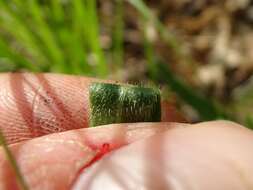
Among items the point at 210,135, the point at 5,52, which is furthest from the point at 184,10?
the point at 210,135

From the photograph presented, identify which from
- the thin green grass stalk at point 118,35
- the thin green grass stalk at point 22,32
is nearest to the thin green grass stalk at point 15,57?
the thin green grass stalk at point 22,32

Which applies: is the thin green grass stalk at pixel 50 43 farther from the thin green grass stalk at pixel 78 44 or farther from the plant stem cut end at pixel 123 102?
the plant stem cut end at pixel 123 102

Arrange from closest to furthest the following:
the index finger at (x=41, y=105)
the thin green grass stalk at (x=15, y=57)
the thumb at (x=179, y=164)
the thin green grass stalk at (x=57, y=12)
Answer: the thumb at (x=179, y=164) → the index finger at (x=41, y=105) → the thin green grass stalk at (x=15, y=57) → the thin green grass stalk at (x=57, y=12)

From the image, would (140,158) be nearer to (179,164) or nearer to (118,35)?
(179,164)

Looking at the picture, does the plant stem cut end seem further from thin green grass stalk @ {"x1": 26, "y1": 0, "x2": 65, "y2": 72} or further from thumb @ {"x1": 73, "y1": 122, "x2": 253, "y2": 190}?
thin green grass stalk @ {"x1": 26, "y1": 0, "x2": 65, "y2": 72}

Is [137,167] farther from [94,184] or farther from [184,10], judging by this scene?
[184,10]

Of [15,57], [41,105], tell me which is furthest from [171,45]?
[41,105]
